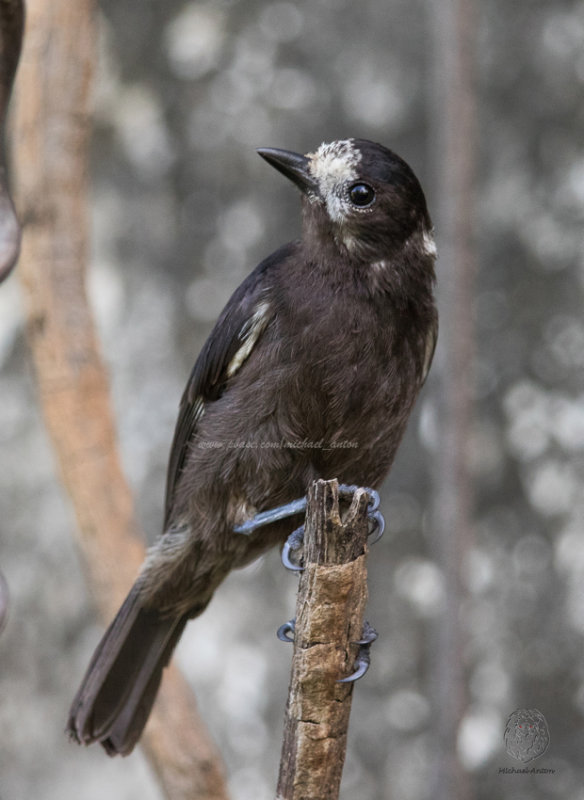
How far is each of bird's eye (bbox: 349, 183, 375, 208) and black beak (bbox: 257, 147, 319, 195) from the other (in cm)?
8

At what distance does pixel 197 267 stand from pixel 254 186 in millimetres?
396

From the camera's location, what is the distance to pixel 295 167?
86.8 inches

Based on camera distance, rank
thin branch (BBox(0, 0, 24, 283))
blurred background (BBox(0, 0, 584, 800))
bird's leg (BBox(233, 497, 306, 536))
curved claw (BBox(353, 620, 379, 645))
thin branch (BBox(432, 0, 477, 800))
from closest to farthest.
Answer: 1. thin branch (BBox(0, 0, 24, 283))
2. curved claw (BBox(353, 620, 379, 645))
3. bird's leg (BBox(233, 497, 306, 536))
4. thin branch (BBox(432, 0, 477, 800))
5. blurred background (BBox(0, 0, 584, 800))

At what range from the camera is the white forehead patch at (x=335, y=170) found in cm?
219

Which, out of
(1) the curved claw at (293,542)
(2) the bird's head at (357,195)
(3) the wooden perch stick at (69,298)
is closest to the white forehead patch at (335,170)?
(2) the bird's head at (357,195)

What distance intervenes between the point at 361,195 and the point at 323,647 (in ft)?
3.31

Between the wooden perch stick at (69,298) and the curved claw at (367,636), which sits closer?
the curved claw at (367,636)

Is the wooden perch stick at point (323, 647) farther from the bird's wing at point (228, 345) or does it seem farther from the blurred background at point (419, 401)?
the blurred background at point (419, 401)

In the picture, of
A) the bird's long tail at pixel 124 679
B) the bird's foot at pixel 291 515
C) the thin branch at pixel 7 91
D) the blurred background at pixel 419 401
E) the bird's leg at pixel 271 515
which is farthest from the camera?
the blurred background at pixel 419 401

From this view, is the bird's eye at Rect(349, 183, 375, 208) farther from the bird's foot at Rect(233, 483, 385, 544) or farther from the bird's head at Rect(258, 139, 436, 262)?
the bird's foot at Rect(233, 483, 385, 544)

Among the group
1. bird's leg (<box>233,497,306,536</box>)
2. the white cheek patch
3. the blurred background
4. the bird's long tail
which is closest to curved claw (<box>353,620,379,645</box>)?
bird's leg (<box>233,497,306,536</box>)

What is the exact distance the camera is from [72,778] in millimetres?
3926

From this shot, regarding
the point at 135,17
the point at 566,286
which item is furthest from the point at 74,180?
the point at 566,286

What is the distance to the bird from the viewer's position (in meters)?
2.21
